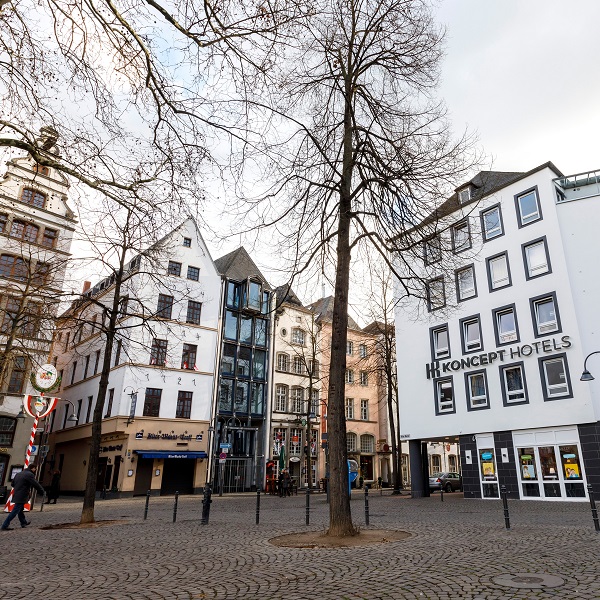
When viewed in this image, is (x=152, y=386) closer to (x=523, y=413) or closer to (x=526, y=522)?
(x=523, y=413)

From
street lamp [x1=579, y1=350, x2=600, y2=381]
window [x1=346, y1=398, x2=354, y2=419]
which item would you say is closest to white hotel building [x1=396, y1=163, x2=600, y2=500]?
street lamp [x1=579, y1=350, x2=600, y2=381]

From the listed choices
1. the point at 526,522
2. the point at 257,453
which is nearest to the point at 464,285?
the point at 526,522

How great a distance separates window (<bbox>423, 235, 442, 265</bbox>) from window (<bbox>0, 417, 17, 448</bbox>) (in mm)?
31705

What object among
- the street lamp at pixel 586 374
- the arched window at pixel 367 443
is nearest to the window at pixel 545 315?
the street lamp at pixel 586 374

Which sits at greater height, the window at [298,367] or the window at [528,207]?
the window at [528,207]

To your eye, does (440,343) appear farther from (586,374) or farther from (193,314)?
(193,314)

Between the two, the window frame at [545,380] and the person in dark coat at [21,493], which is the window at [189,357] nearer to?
the person in dark coat at [21,493]

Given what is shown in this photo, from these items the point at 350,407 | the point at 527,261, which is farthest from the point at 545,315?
the point at 350,407

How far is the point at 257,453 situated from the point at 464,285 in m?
22.1

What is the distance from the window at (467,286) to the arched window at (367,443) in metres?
25.7

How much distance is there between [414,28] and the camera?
11609mm

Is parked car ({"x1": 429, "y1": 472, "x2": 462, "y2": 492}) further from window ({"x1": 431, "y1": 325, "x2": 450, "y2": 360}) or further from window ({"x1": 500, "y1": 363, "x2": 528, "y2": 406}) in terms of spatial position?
window ({"x1": 500, "y1": 363, "x2": 528, "y2": 406})

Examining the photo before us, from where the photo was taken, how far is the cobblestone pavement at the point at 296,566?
5.61m

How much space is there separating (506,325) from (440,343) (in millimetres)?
4395
